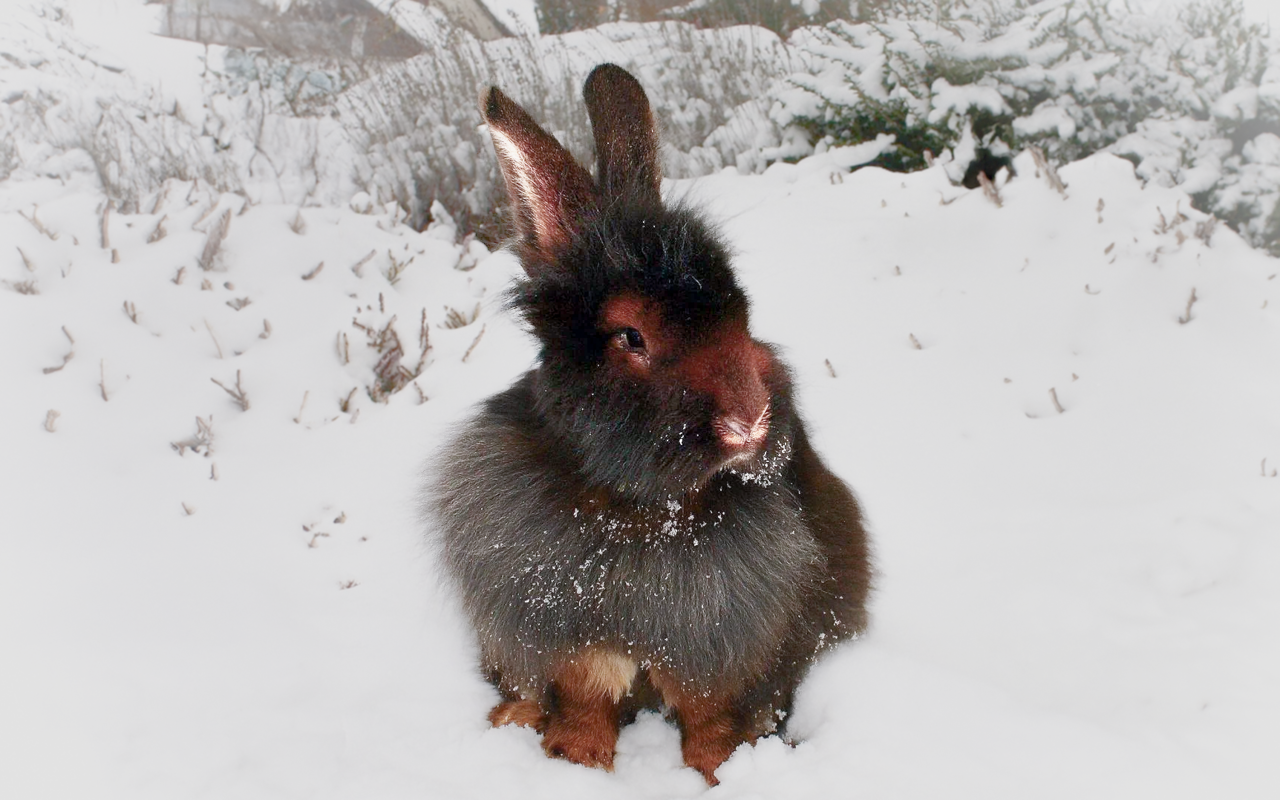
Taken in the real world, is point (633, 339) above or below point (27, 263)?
above

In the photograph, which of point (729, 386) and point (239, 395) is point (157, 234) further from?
point (729, 386)

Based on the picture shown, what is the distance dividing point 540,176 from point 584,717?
120 cm

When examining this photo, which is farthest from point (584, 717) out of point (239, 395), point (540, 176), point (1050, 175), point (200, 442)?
point (1050, 175)

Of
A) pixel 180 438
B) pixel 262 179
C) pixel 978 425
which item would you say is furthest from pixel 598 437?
pixel 262 179

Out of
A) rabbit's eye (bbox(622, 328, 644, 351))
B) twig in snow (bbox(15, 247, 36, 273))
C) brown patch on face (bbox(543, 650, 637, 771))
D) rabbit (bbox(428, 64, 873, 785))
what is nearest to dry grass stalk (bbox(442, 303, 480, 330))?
twig in snow (bbox(15, 247, 36, 273))

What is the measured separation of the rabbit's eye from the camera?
1502 mm

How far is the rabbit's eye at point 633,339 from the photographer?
4.93 ft

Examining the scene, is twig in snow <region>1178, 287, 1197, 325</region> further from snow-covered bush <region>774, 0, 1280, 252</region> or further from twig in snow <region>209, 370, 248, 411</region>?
twig in snow <region>209, 370, 248, 411</region>

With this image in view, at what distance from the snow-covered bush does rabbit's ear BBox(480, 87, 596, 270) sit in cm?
366

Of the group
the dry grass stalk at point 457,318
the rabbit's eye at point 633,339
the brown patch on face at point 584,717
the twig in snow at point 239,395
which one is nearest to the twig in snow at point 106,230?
the twig in snow at point 239,395

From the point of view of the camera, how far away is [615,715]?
78.5 inches

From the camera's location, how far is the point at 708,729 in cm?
193

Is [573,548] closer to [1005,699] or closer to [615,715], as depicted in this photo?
[615,715]

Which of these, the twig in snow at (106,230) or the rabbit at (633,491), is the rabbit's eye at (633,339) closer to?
the rabbit at (633,491)
